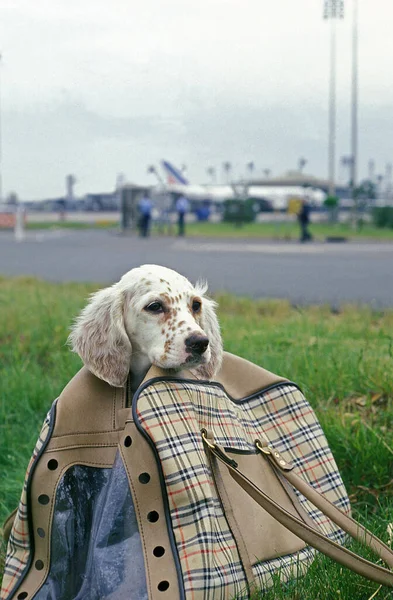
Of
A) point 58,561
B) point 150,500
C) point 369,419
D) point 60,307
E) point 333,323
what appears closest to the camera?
point 150,500

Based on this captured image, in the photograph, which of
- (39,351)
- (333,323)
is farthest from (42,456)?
(333,323)

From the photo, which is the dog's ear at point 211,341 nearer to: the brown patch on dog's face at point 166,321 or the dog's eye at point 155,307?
the brown patch on dog's face at point 166,321

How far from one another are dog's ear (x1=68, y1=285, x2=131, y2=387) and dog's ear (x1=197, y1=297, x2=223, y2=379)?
0.27 m

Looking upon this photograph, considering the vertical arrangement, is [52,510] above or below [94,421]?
below

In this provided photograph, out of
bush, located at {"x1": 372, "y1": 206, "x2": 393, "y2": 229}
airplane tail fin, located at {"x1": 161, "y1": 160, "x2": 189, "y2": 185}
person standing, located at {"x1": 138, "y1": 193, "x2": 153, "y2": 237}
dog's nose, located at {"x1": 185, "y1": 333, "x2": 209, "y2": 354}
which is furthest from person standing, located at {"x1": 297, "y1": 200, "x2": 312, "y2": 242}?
dog's nose, located at {"x1": 185, "y1": 333, "x2": 209, "y2": 354}

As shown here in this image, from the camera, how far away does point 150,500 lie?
2.69m

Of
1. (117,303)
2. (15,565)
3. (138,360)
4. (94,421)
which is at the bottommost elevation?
(15,565)

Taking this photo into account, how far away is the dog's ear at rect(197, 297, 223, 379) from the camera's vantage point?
2.96 meters

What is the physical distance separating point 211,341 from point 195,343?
253mm

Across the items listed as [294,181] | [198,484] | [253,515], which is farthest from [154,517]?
[294,181]

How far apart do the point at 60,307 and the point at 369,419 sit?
11.8 feet

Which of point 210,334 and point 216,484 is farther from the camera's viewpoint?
point 210,334

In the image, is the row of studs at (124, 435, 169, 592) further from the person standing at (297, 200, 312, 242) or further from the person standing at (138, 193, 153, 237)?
the person standing at (138, 193, 153, 237)

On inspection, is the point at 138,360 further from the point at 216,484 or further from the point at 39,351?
the point at 39,351
